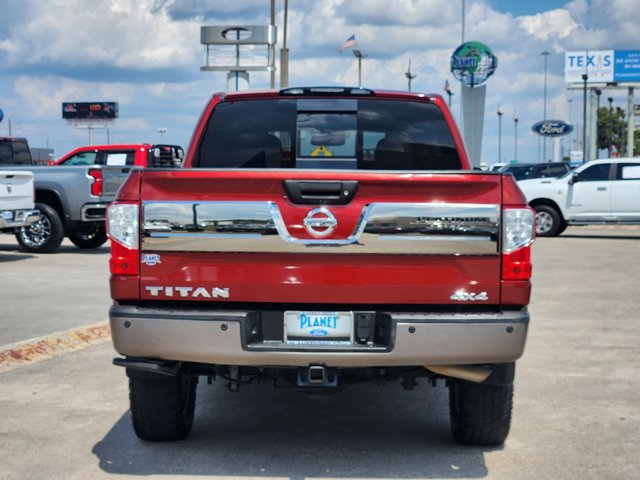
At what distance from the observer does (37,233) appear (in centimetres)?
1747

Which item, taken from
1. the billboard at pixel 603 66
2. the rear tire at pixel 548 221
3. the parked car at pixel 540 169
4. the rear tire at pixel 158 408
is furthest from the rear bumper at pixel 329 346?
the billboard at pixel 603 66

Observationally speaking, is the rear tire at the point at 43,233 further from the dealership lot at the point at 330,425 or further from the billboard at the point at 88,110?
the billboard at the point at 88,110

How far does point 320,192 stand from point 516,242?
3.11 feet

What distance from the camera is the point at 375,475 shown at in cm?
492

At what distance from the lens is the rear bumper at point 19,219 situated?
1569cm

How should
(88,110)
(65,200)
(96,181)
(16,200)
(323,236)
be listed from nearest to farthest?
(323,236)
(16,200)
(96,181)
(65,200)
(88,110)

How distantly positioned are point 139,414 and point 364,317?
1446mm

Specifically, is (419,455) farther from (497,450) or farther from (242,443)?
(242,443)

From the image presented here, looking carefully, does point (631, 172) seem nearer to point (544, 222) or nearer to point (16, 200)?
point (544, 222)

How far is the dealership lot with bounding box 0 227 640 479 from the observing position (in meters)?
5.03

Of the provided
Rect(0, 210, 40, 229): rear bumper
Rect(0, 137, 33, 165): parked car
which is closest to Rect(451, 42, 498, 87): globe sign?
Rect(0, 137, 33, 165): parked car

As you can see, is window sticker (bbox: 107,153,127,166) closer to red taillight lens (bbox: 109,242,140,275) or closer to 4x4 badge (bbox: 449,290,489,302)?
red taillight lens (bbox: 109,242,140,275)

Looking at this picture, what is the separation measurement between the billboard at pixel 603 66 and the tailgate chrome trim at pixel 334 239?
265ft

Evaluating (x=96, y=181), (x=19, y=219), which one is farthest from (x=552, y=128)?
(x=19, y=219)
